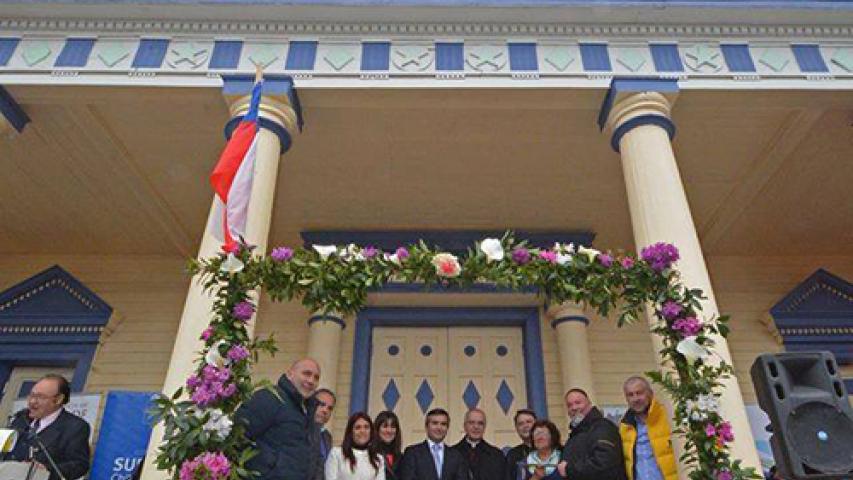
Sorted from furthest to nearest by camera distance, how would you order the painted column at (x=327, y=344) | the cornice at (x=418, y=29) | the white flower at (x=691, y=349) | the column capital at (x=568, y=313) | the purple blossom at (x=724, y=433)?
the column capital at (x=568, y=313)
the painted column at (x=327, y=344)
the cornice at (x=418, y=29)
the white flower at (x=691, y=349)
the purple blossom at (x=724, y=433)

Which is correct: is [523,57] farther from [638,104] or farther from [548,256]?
[548,256]

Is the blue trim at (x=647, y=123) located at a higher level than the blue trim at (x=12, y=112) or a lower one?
lower

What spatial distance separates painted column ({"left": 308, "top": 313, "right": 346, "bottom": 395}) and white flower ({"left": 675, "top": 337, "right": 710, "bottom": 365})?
469 cm

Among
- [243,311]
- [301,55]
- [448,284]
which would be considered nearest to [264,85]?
[301,55]

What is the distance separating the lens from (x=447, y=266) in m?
3.92

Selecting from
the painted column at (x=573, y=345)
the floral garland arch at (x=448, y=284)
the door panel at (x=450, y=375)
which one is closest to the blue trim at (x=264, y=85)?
the floral garland arch at (x=448, y=284)

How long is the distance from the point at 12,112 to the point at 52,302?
3398mm

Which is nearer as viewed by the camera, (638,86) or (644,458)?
(644,458)

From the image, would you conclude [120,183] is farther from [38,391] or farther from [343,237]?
[38,391]

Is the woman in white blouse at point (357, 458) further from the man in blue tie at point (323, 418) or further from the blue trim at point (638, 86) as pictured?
the blue trim at point (638, 86)

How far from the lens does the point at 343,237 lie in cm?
842

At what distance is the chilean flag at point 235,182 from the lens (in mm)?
4055

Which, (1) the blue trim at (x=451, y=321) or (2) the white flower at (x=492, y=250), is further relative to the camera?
(1) the blue trim at (x=451, y=321)

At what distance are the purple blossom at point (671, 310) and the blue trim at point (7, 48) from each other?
19.7ft
